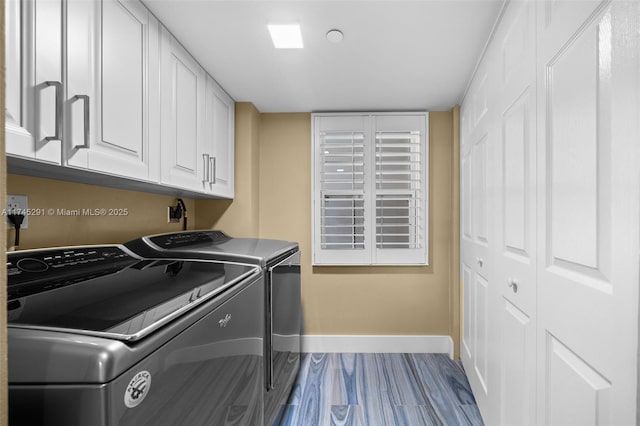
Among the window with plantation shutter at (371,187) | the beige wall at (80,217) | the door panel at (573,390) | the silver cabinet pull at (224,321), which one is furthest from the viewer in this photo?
the window with plantation shutter at (371,187)

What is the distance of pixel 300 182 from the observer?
3020 millimetres

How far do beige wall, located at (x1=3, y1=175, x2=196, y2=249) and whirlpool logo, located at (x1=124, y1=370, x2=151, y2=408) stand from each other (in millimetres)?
933

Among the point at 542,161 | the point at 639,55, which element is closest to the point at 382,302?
the point at 542,161

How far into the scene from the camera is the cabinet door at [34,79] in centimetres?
87

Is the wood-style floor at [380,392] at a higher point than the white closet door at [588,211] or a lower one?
lower

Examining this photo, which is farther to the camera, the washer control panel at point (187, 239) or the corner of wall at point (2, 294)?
the washer control panel at point (187, 239)

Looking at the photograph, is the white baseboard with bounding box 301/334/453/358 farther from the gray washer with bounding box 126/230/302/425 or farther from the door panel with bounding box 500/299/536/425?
the door panel with bounding box 500/299/536/425

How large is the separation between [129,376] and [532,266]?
48.7 inches

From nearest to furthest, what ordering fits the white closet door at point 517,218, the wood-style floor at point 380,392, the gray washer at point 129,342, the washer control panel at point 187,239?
the gray washer at point 129,342 < the white closet door at point 517,218 < the washer control panel at point 187,239 < the wood-style floor at point 380,392

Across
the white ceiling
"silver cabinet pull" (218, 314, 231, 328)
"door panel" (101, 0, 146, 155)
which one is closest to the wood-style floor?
"silver cabinet pull" (218, 314, 231, 328)

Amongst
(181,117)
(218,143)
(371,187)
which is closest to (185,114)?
(181,117)

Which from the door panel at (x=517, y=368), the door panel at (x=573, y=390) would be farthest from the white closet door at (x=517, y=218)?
the door panel at (x=573, y=390)

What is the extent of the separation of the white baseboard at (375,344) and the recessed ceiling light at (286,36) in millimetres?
2279

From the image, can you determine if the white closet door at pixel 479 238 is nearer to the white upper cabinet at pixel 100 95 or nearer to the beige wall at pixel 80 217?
the white upper cabinet at pixel 100 95
